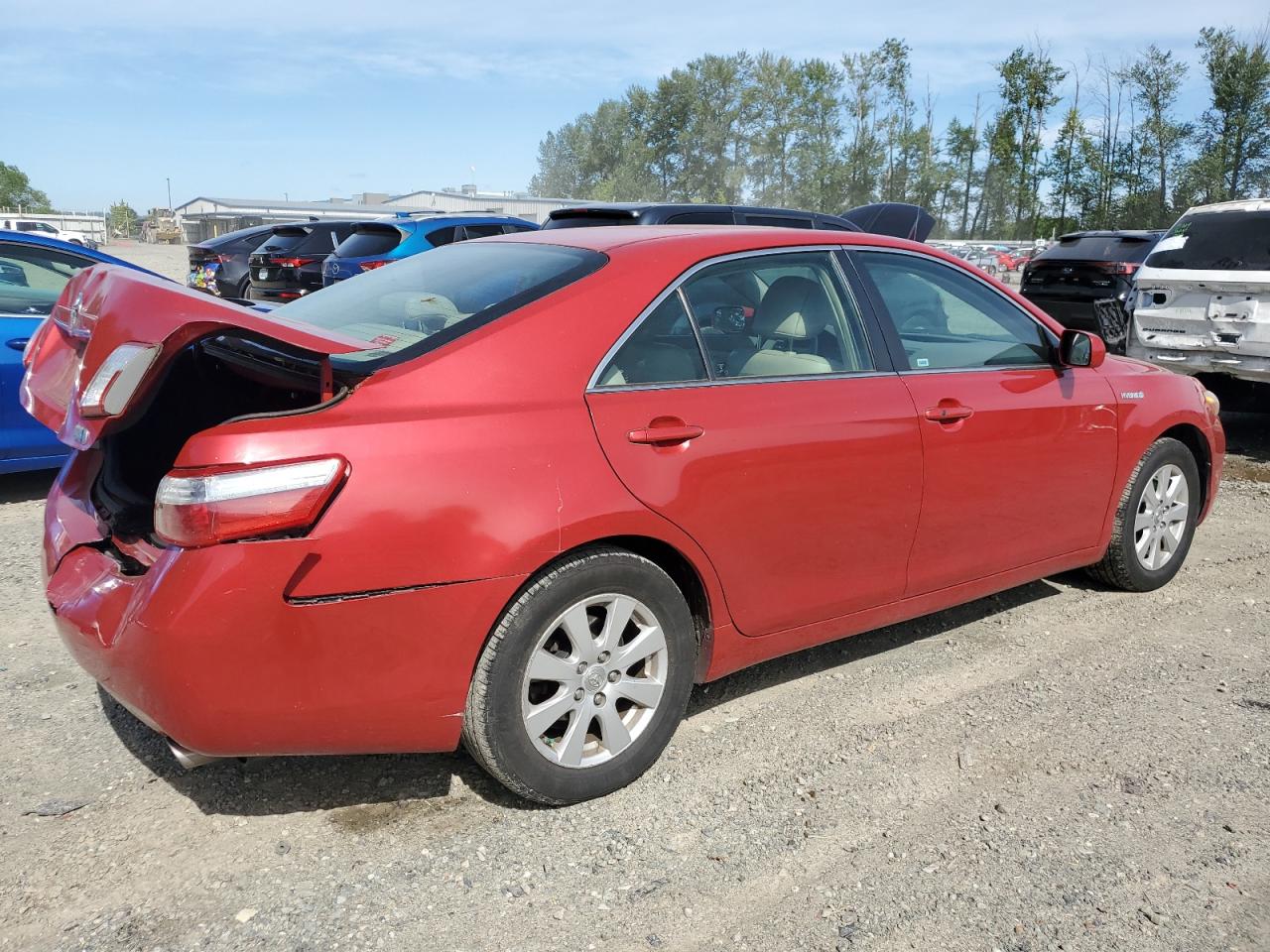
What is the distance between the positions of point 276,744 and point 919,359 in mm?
2512

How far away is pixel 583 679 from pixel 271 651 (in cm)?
86

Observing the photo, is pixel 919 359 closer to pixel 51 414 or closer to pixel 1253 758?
pixel 1253 758

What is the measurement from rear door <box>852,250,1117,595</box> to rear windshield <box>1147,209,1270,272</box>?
15.6 feet

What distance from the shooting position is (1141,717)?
3.64 meters

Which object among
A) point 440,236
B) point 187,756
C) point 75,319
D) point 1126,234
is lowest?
point 187,756

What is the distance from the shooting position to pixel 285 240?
14.8 metres

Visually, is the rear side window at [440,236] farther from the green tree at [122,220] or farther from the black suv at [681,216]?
the green tree at [122,220]

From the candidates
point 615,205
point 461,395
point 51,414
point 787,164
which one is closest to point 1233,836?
point 461,395

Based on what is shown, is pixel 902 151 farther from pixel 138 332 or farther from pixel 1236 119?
pixel 138 332

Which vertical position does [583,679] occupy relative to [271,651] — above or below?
below

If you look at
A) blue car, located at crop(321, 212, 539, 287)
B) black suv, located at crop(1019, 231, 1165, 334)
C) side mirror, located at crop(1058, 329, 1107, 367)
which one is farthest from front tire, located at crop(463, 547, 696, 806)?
black suv, located at crop(1019, 231, 1165, 334)

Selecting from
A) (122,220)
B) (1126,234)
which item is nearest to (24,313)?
(1126,234)

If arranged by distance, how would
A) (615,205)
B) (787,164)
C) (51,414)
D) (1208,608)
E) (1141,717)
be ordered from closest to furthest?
(51,414)
(1141,717)
(1208,608)
(615,205)
(787,164)

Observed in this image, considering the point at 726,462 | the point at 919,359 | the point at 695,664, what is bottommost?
the point at 695,664
